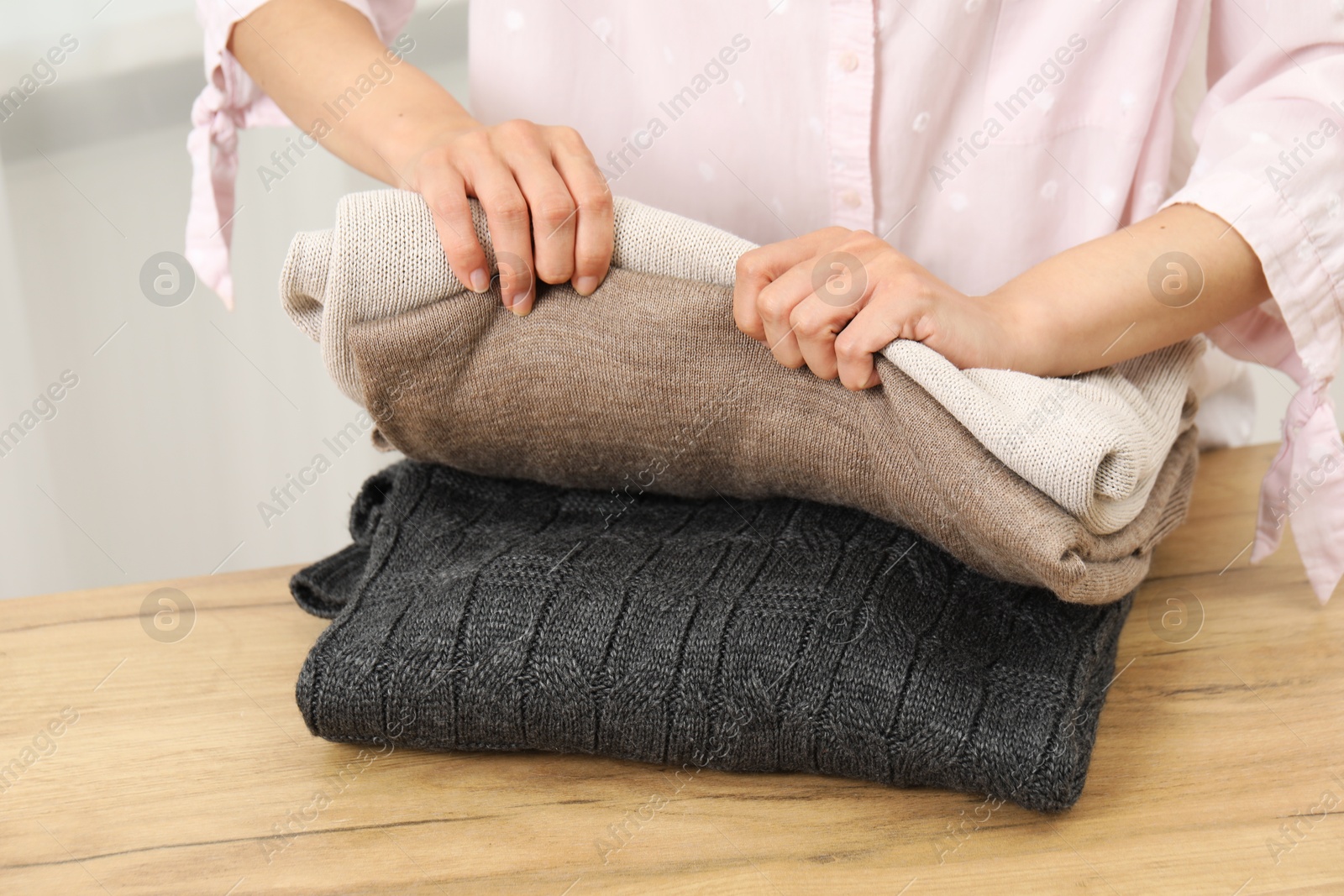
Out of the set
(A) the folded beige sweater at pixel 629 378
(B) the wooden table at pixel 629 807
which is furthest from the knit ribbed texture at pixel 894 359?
(B) the wooden table at pixel 629 807

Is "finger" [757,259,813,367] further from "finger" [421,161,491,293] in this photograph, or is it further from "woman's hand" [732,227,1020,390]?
"finger" [421,161,491,293]

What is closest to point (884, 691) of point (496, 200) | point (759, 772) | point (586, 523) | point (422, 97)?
point (759, 772)

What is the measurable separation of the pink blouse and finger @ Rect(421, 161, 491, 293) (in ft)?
0.70

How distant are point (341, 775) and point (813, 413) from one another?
275 millimetres

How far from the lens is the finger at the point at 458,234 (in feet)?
1.66

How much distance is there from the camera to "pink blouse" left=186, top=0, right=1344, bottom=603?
54 cm

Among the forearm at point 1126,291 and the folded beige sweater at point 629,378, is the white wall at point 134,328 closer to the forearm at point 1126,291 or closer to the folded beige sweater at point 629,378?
the folded beige sweater at point 629,378

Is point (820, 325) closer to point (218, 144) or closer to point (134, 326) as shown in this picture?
point (218, 144)

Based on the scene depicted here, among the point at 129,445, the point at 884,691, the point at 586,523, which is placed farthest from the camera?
the point at 129,445

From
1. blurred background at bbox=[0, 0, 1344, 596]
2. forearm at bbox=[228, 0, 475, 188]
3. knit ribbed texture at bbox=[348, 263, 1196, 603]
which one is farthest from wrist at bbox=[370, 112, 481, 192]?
blurred background at bbox=[0, 0, 1344, 596]

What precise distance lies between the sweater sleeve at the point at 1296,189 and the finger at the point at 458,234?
35 centimetres

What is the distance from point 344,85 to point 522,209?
20cm

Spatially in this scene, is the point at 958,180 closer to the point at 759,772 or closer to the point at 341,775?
the point at 759,772

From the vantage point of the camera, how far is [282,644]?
60 cm
